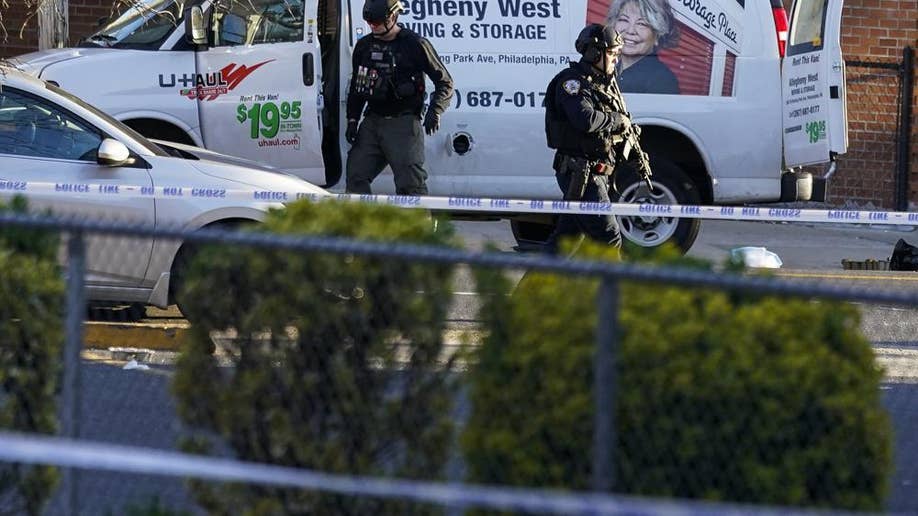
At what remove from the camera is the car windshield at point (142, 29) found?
10508 millimetres

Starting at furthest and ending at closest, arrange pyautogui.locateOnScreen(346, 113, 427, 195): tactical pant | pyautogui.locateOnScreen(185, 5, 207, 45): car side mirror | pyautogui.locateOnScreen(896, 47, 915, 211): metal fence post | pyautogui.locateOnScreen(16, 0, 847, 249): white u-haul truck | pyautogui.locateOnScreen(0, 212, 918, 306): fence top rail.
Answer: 1. pyautogui.locateOnScreen(896, 47, 915, 211): metal fence post
2. pyautogui.locateOnScreen(16, 0, 847, 249): white u-haul truck
3. pyautogui.locateOnScreen(185, 5, 207, 45): car side mirror
4. pyautogui.locateOnScreen(346, 113, 427, 195): tactical pant
5. pyautogui.locateOnScreen(0, 212, 918, 306): fence top rail

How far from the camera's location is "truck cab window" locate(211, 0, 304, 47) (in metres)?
10.5

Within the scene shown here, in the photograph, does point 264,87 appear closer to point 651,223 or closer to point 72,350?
point 651,223

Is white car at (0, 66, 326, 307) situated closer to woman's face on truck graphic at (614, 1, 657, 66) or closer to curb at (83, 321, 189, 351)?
curb at (83, 321, 189, 351)

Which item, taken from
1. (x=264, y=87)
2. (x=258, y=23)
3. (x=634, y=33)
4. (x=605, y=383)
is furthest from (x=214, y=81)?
(x=605, y=383)

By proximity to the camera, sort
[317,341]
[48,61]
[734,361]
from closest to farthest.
Answer: [734,361] < [317,341] < [48,61]

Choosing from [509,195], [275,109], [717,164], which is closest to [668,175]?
[717,164]

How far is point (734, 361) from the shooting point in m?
3.52

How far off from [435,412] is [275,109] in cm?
691

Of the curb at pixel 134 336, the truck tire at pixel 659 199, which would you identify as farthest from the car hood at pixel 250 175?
the truck tire at pixel 659 199

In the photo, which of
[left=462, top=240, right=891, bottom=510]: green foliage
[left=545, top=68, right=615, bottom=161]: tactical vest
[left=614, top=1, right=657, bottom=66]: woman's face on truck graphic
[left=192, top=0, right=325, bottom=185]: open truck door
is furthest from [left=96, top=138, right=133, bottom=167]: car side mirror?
[left=462, top=240, right=891, bottom=510]: green foliage

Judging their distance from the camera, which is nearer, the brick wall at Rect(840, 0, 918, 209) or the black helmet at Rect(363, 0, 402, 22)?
the black helmet at Rect(363, 0, 402, 22)

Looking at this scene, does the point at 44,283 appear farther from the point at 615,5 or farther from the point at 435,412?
the point at 615,5

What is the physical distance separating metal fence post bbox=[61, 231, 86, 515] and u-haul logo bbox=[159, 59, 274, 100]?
6.81m
